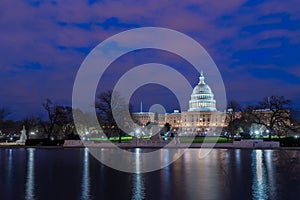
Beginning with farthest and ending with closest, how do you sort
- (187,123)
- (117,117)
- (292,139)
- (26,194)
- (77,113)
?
(187,123) < (77,113) < (117,117) < (292,139) < (26,194)

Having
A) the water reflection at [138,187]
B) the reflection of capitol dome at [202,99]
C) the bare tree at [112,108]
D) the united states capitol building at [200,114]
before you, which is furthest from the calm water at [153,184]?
the reflection of capitol dome at [202,99]

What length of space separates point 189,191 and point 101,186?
3.75 m

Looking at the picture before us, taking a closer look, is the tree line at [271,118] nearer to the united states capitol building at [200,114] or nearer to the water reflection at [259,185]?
the water reflection at [259,185]

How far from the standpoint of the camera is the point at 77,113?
74.8 m

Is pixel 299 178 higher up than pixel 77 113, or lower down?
lower down

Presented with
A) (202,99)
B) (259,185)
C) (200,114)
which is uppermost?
(202,99)

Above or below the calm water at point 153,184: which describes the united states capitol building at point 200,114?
above

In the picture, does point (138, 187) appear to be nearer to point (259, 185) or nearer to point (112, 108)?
point (259, 185)

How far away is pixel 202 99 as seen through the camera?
529 feet

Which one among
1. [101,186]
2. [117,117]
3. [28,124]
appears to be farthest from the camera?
[28,124]

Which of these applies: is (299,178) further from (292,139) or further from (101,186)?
(292,139)

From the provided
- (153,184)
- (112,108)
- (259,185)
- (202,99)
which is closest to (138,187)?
(153,184)

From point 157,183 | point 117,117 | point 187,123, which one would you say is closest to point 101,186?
point 157,183

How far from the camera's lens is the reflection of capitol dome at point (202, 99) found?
527 ft
